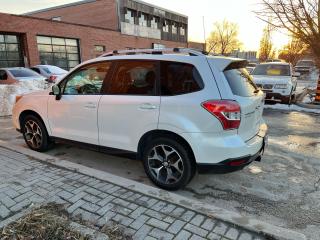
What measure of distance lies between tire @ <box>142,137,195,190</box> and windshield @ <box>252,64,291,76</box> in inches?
398

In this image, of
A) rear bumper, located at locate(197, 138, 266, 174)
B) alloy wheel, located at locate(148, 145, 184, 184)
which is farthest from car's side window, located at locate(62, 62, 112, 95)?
rear bumper, located at locate(197, 138, 266, 174)

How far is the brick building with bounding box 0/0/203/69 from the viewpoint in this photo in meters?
22.8

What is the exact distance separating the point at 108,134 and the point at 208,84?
5.72 feet

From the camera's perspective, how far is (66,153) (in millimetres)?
5516

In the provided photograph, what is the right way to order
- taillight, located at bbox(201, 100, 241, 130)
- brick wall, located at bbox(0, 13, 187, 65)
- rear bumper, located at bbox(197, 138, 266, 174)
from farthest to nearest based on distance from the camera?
1. brick wall, located at bbox(0, 13, 187, 65)
2. rear bumper, located at bbox(197, 138, 266, 174)
3. taillight, located at bbox(201, 100, 241, 130)

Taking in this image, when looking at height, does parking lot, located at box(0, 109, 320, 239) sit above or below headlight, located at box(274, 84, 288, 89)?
below

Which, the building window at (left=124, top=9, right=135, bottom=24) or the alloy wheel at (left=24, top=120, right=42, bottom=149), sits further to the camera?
the building window at (left=124, top=9, right=135, bottom=24)

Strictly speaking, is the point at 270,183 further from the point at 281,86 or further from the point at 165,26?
the point at 165,26

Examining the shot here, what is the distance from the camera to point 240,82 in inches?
152

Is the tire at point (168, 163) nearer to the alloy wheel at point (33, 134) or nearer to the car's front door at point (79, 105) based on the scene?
the car's front door at point (79, 105)

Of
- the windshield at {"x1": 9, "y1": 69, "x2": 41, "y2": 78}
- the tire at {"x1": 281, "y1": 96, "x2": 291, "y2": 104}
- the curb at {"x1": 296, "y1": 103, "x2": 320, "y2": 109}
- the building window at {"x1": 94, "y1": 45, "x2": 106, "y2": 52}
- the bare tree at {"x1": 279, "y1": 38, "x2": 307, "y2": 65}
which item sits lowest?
the curb at {"x1": 296, "y1": 103, "x2": 320, "y2": 109}

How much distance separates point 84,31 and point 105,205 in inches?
1089

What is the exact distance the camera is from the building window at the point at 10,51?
856 inches

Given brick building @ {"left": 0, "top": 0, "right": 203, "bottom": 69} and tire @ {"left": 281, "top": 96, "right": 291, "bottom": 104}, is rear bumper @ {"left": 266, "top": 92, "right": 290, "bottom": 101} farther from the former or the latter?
brick building @ {"left": 0, "top": 0, "right": 203, "bottom": 69}
